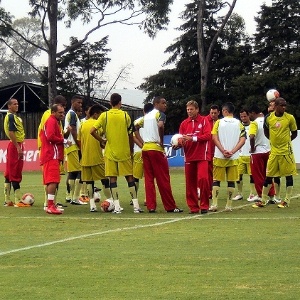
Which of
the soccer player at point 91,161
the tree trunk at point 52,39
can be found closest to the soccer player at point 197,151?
the soccer player at point 91,161

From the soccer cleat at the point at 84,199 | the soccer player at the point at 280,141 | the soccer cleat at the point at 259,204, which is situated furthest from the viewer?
the soccer cleat at the point at 84,199

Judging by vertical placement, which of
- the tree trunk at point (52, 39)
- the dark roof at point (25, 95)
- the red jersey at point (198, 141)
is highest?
the tree trunk at point (52, 39)

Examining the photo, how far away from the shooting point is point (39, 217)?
15.6 metres

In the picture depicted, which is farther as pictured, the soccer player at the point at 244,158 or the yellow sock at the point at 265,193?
the soccer player at the point at 244,158

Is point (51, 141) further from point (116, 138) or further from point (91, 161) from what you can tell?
point (91, 161)

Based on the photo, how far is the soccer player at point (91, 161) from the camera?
16969 millimetres

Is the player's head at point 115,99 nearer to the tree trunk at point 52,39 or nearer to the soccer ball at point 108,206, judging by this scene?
the soccer ball at point 108,206

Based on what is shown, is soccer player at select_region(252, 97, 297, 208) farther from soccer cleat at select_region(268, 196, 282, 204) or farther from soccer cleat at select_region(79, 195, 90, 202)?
soccer cleat at select_region(79, 195, 90, 202)

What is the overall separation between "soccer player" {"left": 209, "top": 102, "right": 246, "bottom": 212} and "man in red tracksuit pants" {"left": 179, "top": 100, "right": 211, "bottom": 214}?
0.46 metres

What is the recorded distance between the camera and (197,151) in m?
15.8

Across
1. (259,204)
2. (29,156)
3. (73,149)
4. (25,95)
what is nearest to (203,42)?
(25,95)

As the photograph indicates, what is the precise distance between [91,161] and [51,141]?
132 centimetres

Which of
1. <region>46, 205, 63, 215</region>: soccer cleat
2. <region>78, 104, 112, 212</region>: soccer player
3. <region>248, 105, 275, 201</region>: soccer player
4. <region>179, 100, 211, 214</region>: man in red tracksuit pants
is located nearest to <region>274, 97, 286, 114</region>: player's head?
<region>179, 100, 211, 214</region>: man in red tracksuit pants

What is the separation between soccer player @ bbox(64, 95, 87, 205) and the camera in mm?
17750
